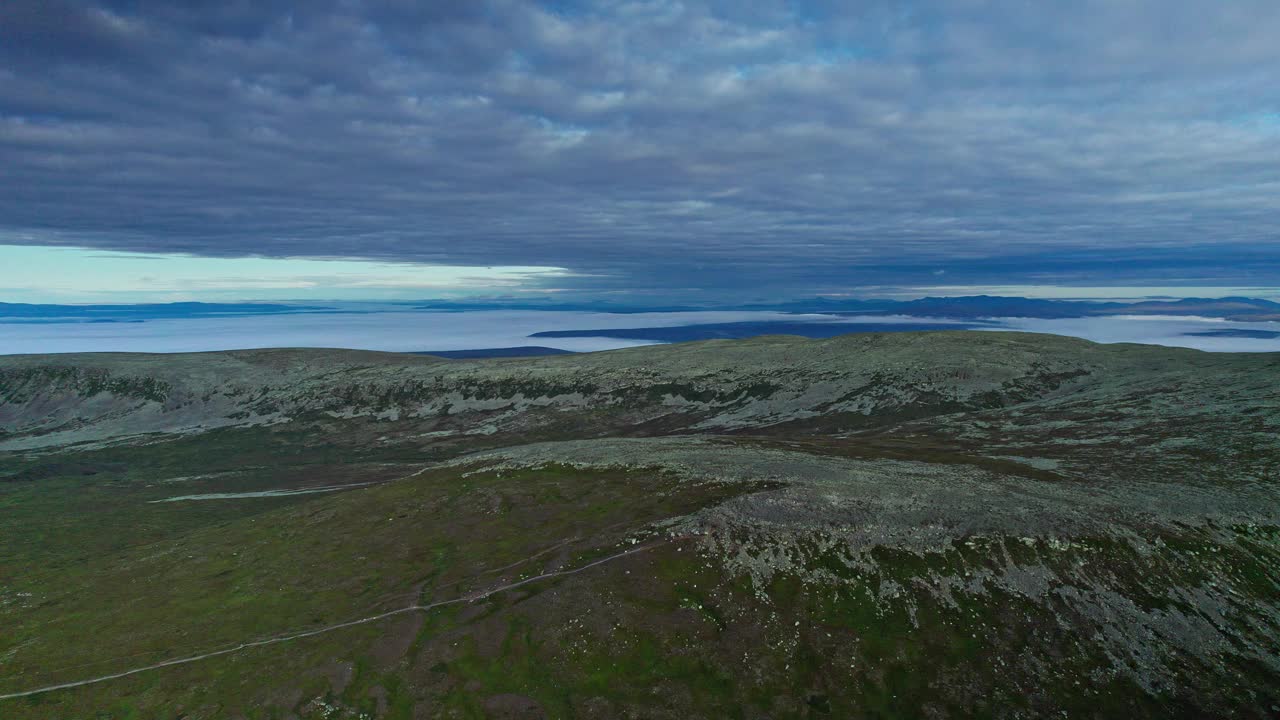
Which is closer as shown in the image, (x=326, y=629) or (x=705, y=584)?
(x=705, y=584)

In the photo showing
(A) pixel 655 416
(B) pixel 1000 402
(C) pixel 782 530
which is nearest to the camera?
(C) pixel 782 530

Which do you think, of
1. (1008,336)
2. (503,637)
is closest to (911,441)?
(503,637)

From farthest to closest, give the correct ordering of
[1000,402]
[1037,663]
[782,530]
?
[1000,402], [782,530], [1037,663]

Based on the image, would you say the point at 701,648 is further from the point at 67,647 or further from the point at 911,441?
the point at 911,441

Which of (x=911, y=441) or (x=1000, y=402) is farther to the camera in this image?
(x=1000, y=402)

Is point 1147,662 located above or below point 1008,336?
below

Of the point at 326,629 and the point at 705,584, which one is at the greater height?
the point at 705,584

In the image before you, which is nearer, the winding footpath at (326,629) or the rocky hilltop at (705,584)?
the rocky hilltop at (705,584)

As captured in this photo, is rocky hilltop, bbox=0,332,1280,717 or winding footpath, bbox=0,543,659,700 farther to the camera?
winding footpath, bbox=0,543,659,700
